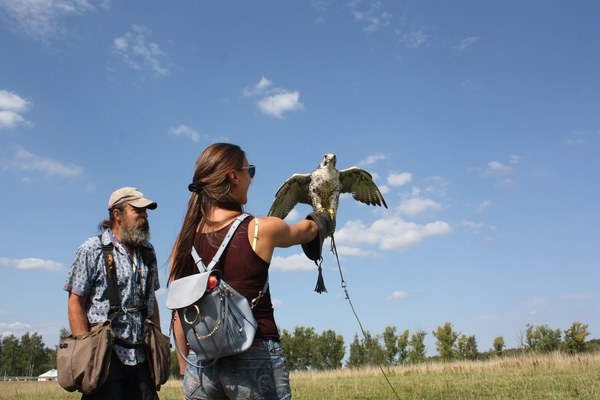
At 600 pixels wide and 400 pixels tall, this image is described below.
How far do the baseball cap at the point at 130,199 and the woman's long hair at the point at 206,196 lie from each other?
1387mm

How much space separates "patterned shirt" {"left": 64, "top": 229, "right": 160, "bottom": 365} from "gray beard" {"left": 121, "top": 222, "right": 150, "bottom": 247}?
0.07m

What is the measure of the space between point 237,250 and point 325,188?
4.21 m

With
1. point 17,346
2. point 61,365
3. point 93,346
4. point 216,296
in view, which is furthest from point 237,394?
point 17,346

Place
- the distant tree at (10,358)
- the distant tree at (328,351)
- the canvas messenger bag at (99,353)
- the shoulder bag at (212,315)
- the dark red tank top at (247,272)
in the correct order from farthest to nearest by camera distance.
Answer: the distant tree at (10,358), the distant tree at (328,351), the canvas messenger bag at (99,353), the dark red tank top at (247,272), the shoulder bag at (212,315)

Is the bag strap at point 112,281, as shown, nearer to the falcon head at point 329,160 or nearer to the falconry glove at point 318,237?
the falconry glove at point 318,237

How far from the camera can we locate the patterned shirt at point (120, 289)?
11.3 ft

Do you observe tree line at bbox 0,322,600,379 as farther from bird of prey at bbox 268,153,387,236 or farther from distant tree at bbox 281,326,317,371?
bird of prey at bbox 268,153,387,236

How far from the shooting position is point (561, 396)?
7895 mm

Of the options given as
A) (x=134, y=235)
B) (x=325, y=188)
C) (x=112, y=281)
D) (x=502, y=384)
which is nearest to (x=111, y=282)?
(x=112, y=281)

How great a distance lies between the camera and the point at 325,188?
6.37m

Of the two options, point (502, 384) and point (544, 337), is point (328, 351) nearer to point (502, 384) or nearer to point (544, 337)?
point (544, 337)

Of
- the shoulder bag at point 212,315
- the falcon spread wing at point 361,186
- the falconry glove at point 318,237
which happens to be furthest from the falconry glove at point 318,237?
the falcon spread wing at point 361,186

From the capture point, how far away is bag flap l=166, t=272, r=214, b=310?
204 centimetres

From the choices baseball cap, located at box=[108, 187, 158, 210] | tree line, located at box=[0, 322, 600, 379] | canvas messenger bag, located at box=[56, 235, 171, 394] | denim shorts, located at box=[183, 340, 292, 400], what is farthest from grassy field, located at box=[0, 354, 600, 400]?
tree line, located at box=[0, 322, 600, 379]
